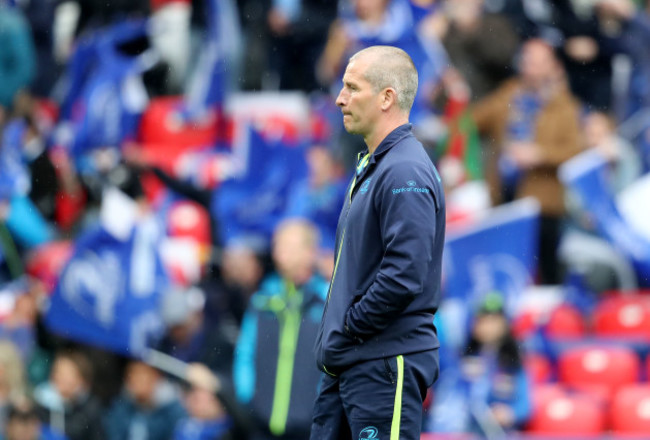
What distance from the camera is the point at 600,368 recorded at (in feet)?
26.8

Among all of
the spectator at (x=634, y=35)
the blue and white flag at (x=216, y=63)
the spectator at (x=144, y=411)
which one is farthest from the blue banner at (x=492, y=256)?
the blue and white flag at (x=216, y=63)

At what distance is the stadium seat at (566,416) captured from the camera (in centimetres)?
748

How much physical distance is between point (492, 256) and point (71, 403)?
3.10 m

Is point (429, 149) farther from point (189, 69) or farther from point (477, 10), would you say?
point (189, 69)

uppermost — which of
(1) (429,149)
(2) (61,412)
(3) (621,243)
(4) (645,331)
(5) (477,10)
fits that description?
(5) (477,10)

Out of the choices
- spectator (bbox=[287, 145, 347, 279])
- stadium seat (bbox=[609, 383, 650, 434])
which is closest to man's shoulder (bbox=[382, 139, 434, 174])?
stadium seat (bbox=[609, 383, 650, 434])

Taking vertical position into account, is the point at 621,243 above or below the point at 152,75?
below

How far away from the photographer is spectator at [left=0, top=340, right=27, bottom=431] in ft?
24.5

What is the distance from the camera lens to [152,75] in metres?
11.6

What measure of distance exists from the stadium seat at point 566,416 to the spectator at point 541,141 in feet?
5.61

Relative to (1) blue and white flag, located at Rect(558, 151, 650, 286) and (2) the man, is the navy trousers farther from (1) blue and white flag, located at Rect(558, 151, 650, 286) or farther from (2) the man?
(1) blue and white flag, located at Rect(558, 151, 650, 286)

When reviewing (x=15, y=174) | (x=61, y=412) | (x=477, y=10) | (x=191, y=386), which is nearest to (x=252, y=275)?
(x=191, y=386)

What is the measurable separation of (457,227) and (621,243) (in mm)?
1286

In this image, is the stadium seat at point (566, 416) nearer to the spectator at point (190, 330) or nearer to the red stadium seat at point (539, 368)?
the red stadium seat at point (539, 368)
